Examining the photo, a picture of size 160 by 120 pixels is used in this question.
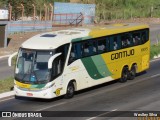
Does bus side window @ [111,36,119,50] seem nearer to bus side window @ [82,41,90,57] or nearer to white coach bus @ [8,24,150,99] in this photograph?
white coach bus @ [8,24,150,99]

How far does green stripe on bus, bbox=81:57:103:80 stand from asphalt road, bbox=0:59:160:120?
0.74 meters

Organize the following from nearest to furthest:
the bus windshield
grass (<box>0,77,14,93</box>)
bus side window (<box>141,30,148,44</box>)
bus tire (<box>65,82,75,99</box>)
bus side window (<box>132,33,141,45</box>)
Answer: the bus windshield
bus tire (<box>65,82,75,99</box>)
grass (<box>0,77,14,93</box>)
bus side window (<box>132,33,141,45</box>)
bus side window (<box>141,30,148,44</box>)

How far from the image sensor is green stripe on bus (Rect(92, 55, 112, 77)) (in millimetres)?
24297

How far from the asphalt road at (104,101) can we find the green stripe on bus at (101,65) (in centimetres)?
79

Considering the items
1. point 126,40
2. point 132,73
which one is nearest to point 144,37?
point 126,40

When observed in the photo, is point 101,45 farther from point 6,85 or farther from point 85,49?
point 6,85

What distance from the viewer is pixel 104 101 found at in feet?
71.1

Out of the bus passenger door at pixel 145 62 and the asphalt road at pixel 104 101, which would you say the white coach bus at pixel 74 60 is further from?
the bus passenger door at pixel 145 62

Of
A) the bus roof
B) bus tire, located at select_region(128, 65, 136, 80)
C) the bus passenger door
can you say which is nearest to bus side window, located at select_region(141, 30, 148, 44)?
the bus passenger door

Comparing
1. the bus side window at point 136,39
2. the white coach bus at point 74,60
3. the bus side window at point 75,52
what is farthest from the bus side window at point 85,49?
the bus side window at point 136,39

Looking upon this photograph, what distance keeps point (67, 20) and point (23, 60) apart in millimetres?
38017

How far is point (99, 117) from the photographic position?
728 inches

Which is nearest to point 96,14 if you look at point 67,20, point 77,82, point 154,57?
point 67,20

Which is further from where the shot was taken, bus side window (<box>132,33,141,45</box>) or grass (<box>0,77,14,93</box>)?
bus side window (<box>132,33,141,45</box>)
